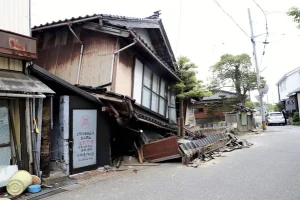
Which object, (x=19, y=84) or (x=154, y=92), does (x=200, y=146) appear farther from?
(x=19, y=84)

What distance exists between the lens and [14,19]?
7.17 metres

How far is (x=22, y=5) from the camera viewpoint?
7449 mm

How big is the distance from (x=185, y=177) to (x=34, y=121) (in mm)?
4645

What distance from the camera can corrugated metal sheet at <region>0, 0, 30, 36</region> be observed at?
6.91m

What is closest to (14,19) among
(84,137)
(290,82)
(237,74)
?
(84,137)

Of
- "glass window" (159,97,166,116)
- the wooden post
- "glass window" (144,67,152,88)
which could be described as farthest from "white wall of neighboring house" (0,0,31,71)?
"glass window" (159,97,166,116)

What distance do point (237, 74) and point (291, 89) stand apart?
19472 millimetres

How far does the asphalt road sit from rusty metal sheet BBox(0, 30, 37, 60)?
373cm

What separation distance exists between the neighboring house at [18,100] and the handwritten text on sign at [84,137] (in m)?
1.49

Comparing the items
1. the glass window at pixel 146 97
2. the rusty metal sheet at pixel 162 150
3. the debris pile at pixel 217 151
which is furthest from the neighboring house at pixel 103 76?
the debris pile at pixel 217 151

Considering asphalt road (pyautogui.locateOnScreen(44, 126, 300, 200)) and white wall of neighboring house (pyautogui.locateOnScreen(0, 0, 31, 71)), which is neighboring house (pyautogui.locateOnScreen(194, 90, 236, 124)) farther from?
white wall of neighboring house (pyautogui.locateOnScreen(0, 0, 31, 71))

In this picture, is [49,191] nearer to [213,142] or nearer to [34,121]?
[34,121]

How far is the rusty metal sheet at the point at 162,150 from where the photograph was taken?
34.4 feet

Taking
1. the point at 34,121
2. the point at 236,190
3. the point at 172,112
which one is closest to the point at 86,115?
the point at 34,121
